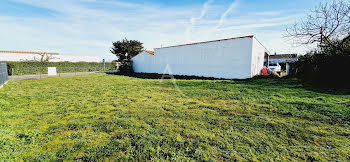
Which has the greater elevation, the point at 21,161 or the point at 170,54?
the point at 170,54

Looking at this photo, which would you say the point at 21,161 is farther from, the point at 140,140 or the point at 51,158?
the point at 140,140

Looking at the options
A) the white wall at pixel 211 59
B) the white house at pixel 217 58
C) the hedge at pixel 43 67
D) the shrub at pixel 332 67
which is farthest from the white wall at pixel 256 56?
the hedge at pixel 43 67

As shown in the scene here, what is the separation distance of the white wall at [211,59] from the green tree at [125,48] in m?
18.6

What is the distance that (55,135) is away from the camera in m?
2.72

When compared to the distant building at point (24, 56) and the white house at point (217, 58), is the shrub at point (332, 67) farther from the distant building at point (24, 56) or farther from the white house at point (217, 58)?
the distant building at point (24, 56)

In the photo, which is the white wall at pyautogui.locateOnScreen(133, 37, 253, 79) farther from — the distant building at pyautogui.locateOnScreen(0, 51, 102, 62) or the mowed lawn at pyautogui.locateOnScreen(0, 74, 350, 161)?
the distant building at pyautogui.locateOnScreen(0, 51, 102, 62)

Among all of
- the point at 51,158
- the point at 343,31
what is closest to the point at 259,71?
the point at 343,31

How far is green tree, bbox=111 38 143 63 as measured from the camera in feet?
118

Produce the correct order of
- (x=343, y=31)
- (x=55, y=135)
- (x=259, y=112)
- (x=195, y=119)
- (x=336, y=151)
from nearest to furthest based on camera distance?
(x=336, y=151), (x=55, y=135), (x=195, y=119), (x=259, y=112), (x=343, y=31)

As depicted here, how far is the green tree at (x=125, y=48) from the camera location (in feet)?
118

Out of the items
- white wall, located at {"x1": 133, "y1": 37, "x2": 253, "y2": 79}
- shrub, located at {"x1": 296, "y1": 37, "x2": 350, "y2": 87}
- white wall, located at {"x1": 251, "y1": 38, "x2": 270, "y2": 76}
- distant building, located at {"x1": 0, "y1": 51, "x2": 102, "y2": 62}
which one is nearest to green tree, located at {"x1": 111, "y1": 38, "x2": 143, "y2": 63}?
distant building, located at {"x1": 0, "y1": 51, "x2": 102, "y2": 62}

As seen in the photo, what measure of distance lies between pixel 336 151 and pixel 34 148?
4.54 meters

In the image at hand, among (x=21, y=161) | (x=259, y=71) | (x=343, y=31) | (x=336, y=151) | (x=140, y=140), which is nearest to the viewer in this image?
(x=21, y=161)

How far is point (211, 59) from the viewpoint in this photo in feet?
47.6
